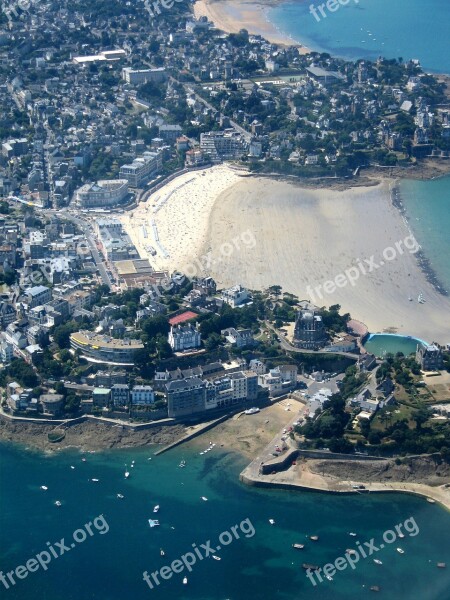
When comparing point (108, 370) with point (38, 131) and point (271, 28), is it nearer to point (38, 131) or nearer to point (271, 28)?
point (38, 131)

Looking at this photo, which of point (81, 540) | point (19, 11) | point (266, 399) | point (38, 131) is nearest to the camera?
point (81, 540)

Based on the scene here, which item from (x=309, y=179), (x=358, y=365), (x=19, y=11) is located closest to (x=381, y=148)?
(x=309, y=179)

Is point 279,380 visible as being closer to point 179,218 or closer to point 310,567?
point 310,567

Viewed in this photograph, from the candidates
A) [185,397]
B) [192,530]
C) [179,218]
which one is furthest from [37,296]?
[192,530]

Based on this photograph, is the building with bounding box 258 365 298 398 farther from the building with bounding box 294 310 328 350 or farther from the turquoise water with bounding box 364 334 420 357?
the turquoise water with bounding box 364 334 420 357

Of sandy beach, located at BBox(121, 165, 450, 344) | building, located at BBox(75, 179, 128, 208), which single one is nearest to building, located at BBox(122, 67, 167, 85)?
sandy beach, located at BBox(121, 165, 450, 344)
